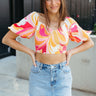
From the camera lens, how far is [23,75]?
15.9ft

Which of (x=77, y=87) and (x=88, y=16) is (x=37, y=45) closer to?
(x=77, y=87)

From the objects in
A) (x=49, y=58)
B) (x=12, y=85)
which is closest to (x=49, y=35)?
(x=49, y=58)

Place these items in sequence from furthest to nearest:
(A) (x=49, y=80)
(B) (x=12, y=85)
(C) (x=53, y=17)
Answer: (B) (x=12, y=85)
(C) (x=53, y=17)
(A) (x=49, y=80)

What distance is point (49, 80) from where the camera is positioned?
167 cm

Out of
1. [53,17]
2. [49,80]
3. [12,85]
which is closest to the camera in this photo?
[49,80]

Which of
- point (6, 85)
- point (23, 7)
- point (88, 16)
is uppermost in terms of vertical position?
point (23, 7)

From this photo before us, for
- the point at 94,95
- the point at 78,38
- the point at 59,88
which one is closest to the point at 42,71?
the point at 59,88

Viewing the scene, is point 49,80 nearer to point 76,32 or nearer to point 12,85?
point 76,32

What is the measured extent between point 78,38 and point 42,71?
514 mm

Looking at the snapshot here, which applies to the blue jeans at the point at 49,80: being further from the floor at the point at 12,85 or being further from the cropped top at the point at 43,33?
the floor at the point at 12,85

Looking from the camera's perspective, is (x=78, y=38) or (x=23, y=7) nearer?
(x=78, y=38)

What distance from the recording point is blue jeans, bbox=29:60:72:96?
1.66 metres

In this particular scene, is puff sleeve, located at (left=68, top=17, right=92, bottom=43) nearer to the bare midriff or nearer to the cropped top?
the cropped top

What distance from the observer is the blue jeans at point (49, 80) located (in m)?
1.66
